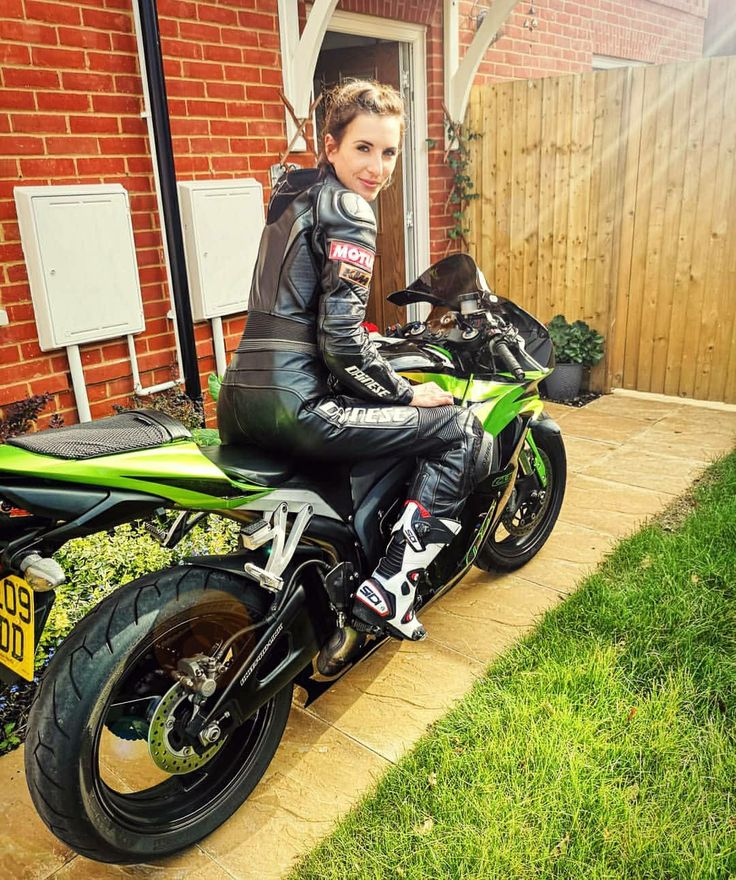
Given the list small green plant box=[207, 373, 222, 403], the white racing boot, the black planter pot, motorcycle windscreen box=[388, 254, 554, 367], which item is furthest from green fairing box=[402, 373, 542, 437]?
the black planter pot

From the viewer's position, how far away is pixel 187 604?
1943mm

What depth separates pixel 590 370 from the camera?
21.5 ft

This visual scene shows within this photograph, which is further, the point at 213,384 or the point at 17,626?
the point at 213,384

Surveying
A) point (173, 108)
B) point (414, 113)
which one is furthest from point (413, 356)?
point (414, 113)

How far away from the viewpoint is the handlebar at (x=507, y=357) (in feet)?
9.32

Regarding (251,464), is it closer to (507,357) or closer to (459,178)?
(507,357)

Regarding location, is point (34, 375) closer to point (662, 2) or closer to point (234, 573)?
point (234, 573)

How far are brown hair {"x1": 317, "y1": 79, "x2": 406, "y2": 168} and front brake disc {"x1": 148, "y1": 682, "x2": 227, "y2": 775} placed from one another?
61.4 inches

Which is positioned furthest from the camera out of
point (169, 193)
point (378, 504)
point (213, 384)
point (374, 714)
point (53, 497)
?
point (213, 384)

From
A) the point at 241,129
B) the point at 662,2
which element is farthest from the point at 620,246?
the point at 662,2

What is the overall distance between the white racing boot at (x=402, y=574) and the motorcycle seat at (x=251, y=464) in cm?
43

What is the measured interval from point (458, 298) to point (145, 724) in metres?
1.80

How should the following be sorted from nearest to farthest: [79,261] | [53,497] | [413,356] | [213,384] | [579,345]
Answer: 1. [53,497]
2. [413,356]
3. [79,261]
4. [213,384]
5. [579,345]

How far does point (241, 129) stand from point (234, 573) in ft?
11.4
